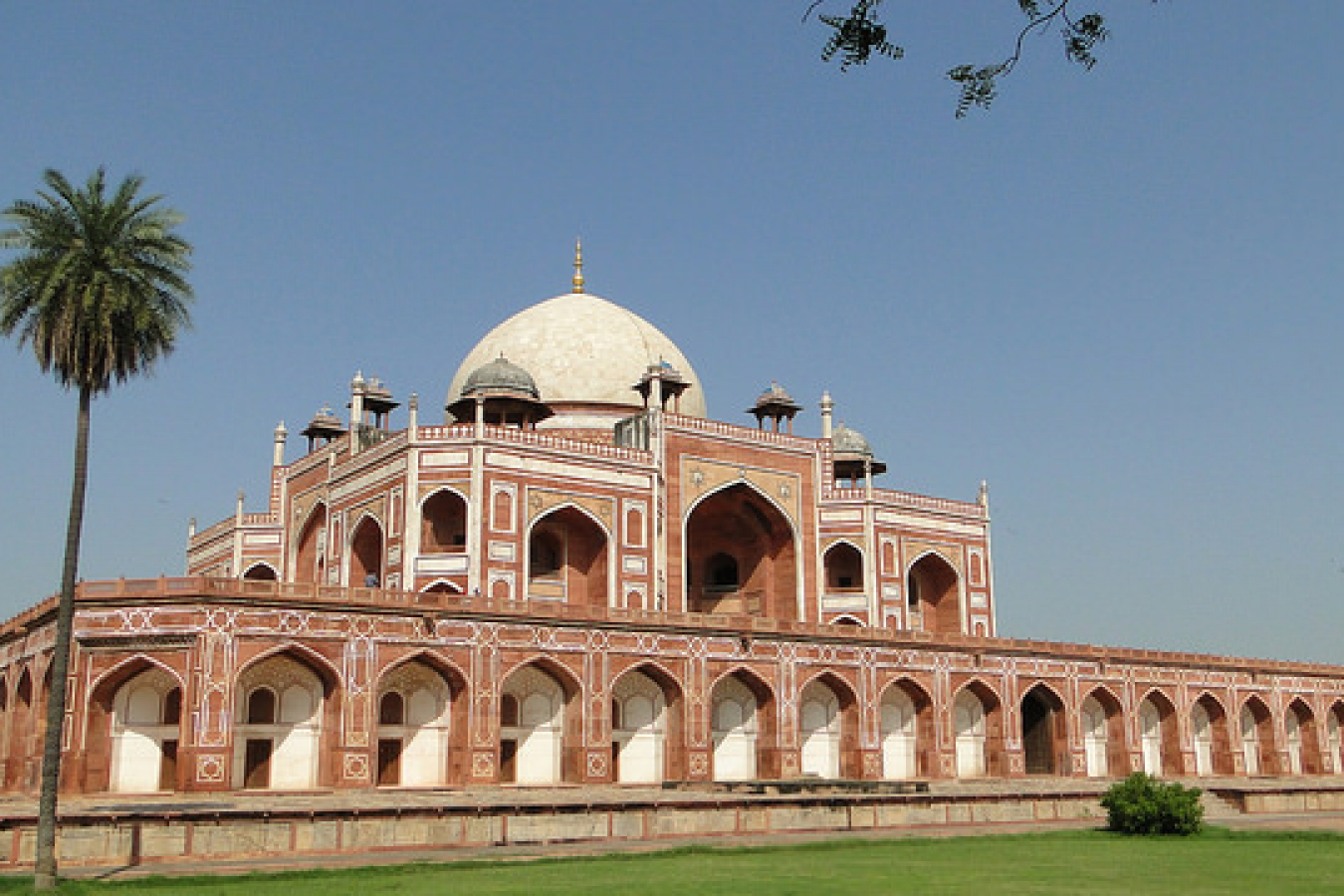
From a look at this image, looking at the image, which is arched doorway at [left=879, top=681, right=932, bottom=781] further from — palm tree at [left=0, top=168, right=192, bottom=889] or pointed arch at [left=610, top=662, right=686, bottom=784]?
palm tree at [left=0, top=168, right=192, bottom=889]

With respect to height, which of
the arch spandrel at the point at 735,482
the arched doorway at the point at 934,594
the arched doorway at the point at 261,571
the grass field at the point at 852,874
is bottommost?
the grass field at the point at 852,874

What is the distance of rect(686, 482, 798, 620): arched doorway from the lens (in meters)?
41.2

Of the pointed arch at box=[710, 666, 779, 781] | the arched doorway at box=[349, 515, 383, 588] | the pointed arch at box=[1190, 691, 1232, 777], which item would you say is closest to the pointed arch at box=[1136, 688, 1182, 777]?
the pointed arch at box=[1190, 691, 1232, 777]

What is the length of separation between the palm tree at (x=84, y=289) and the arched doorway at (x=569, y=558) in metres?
18.7

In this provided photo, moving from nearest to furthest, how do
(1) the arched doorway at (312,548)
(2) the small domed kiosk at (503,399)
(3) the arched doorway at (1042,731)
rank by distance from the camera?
(2) the small domed kiosk at (503,399) < (3) the arched doorway at (1042,731) < (1) the arched doorway at (312,548)

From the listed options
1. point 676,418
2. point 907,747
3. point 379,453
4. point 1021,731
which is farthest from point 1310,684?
point 379,453

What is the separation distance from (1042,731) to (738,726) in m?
10.8

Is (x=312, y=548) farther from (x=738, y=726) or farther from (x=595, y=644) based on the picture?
(x=738, y=726)

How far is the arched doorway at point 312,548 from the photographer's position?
40.6m

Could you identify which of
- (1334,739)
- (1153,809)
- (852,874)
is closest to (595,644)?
(1153,809)

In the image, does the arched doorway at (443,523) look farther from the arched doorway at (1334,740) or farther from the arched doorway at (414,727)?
the arched doorway at (1334,740)

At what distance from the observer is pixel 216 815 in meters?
17.8

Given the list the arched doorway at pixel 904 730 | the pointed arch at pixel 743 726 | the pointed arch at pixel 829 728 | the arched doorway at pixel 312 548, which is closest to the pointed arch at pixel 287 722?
the pointed arch at pixel 743 726

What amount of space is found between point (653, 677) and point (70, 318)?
17.5 meters
